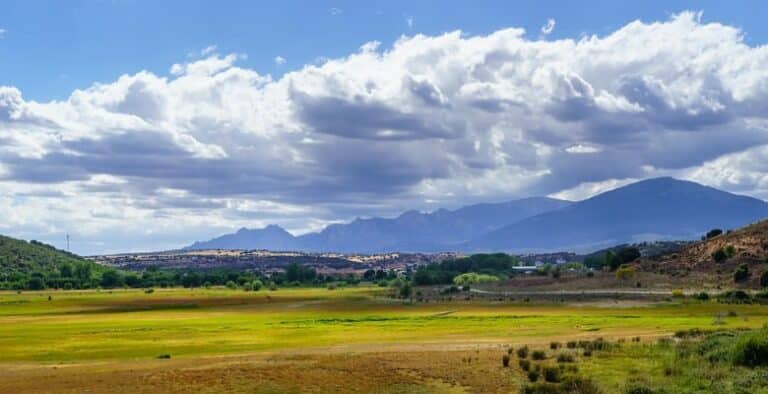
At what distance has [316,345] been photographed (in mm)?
60594

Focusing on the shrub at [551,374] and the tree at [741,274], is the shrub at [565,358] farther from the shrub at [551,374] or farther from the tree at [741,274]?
the tree at [741,274]

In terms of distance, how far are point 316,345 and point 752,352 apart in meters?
32.5

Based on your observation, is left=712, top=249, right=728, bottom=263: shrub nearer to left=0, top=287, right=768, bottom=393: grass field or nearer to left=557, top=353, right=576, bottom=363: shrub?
left=0, top=287, right=768, bottom=393: grass field

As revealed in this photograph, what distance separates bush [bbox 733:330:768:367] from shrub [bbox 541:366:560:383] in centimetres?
944

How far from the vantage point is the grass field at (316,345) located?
40.7 metres

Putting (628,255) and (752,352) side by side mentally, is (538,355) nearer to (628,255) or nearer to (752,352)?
(752,352)

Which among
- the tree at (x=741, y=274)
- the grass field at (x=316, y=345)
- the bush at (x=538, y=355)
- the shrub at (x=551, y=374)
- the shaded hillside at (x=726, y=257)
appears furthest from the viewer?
the shaded hillside at (x=726, y=257)

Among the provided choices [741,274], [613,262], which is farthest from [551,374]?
[613,262]

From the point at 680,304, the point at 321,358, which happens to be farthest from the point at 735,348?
the point at 680,304

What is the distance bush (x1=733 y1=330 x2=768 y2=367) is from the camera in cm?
3941

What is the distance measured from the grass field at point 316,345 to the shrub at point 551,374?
144 centimetres

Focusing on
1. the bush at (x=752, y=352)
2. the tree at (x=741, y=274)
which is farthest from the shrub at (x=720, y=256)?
the bush at (x=752, y=352)

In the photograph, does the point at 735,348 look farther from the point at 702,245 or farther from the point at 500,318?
the point at 702,245

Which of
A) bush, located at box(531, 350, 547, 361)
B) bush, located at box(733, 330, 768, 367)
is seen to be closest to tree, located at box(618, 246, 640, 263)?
bush, located at box(531, 350, 547, 361)
